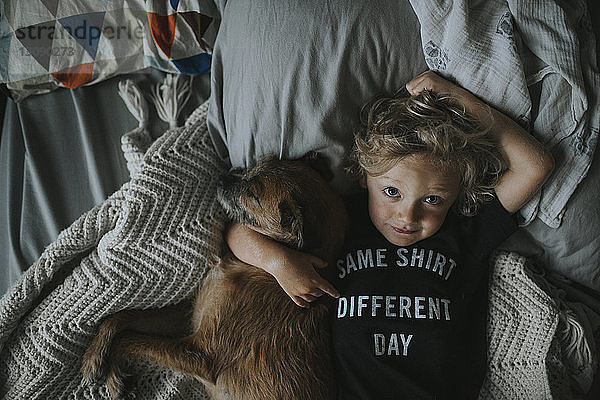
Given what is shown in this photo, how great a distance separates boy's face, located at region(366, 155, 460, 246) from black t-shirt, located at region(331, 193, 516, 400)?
0.20 feet

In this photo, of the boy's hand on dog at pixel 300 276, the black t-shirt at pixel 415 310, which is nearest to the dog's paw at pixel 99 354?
the boy's hand on dog at pixel 300 276

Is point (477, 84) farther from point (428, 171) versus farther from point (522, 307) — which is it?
point (522, 307)

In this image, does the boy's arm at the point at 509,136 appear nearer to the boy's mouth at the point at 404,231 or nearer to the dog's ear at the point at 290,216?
the boy's mouth at the point at 404,231

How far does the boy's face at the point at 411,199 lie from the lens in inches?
44.3

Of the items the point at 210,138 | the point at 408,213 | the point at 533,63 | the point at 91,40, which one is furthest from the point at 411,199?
the point at 91,40

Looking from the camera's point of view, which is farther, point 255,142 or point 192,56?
point 192,56

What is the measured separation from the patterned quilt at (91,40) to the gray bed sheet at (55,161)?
0.16 ft

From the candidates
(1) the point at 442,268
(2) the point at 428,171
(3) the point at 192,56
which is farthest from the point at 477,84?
(3) the point at 192,56

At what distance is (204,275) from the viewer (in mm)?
1279

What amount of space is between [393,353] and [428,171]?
411 millimetres

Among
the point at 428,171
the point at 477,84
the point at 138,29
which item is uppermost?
the point at 138,29

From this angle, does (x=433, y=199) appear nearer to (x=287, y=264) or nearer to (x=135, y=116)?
(x=287, y=264)

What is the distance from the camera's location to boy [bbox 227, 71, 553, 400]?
113cm

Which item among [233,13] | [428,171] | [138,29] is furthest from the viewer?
[138,29]
